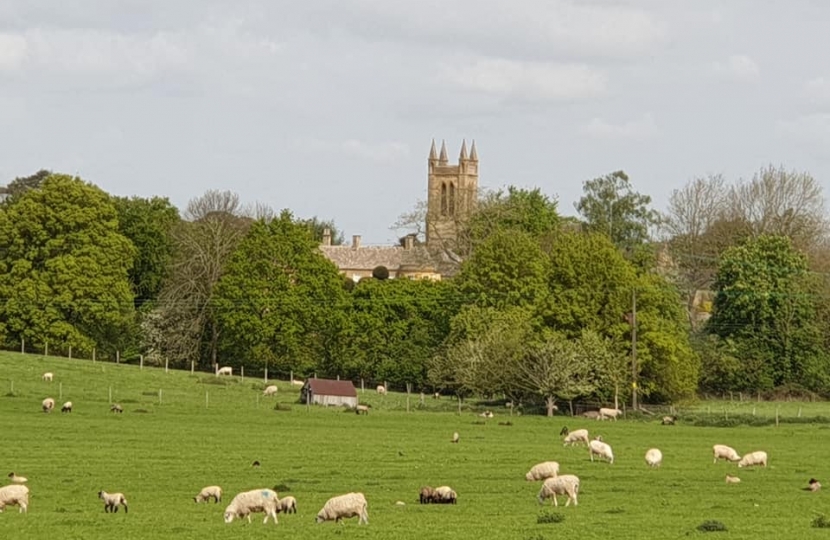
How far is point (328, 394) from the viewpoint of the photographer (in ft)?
324

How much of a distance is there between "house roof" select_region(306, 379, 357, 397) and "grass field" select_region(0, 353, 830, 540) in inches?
87.6

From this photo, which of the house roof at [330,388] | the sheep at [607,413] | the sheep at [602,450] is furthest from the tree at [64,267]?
the sheep at [602,450]

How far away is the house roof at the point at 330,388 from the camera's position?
98.6m

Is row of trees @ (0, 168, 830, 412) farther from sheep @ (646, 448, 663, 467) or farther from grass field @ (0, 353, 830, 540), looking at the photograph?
sheep @ (646, 448, 663, 467)

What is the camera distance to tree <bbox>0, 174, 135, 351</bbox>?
4619 inches

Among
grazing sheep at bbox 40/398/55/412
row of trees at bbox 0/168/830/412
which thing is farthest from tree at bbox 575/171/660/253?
grazing sheep at bbox 40/398/55/412

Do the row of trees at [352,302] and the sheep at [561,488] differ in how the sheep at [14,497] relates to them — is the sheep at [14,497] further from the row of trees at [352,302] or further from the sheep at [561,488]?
the row of trees at [352,302]

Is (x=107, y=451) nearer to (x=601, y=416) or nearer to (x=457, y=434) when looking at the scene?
(x=457, y=434)

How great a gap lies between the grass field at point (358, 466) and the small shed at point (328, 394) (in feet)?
6.59

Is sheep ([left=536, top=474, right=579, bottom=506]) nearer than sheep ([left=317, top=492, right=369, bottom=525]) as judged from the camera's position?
No

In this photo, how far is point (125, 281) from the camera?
400 ft

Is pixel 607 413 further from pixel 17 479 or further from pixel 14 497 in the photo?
pixel 14 497

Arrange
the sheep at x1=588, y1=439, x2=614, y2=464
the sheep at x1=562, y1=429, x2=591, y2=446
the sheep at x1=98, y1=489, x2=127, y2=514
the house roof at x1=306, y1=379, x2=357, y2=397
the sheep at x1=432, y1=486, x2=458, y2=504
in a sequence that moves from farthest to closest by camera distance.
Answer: the house roof at x1=306, y1=379, x2=357, y2=397
the sheep at x1=562, y1=429, x2=591, y2=446
the sheep at x1=588, y1=439, x2=614, y2=464
the sheep at x1=432, y1=486, x2=458, y2=504
the sheep at x1=98, y1=489, x2=127, y2=514

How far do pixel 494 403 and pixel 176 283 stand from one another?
3442 cm
